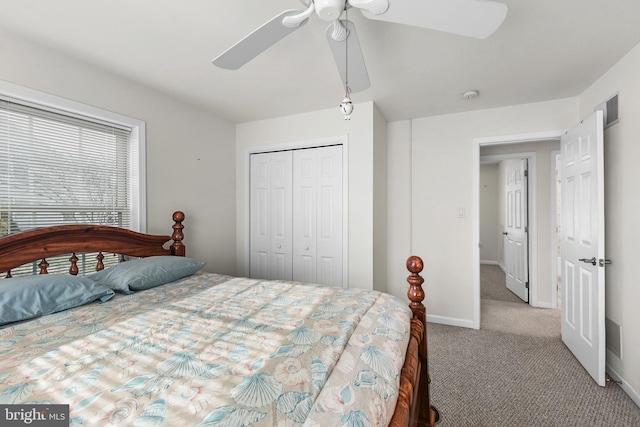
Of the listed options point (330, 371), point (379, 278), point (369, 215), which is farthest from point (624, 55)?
point (330, 371)

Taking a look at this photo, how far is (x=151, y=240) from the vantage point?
2473 mm

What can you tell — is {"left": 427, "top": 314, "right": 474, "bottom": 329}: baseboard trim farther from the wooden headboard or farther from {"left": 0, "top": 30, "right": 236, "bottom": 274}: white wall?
the wooden headboard

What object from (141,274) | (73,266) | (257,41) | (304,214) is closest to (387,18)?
(257,41)

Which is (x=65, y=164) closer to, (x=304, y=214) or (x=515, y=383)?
(x=304, y=214)

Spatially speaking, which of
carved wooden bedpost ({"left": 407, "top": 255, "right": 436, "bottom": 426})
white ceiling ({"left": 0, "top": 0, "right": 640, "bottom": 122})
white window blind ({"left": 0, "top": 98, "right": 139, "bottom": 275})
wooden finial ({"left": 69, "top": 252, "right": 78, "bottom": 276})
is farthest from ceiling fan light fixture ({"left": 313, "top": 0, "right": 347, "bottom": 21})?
wooden finial ({"left": 69, "top": 252, "right": 78, "bottom": 276})

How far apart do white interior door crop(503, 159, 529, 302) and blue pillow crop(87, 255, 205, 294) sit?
4.34 metres

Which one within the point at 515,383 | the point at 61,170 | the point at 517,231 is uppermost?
the point at 61,170

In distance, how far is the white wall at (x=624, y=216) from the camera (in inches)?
75.8

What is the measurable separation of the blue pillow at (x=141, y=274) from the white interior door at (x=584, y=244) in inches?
122

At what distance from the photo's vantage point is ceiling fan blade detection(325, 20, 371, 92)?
1.36 m

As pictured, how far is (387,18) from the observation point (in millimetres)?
1247

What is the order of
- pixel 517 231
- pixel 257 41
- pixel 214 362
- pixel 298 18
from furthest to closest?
pixel 517 231 < pixel 257 41 < pixel 298 18 < pixel 214 362

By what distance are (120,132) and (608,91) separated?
396 cm

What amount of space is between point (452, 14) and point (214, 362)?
1593 millimetres
